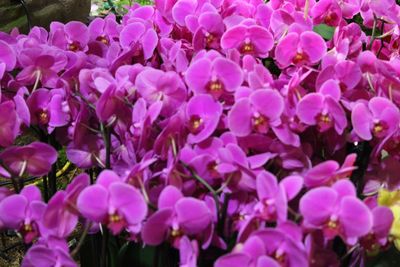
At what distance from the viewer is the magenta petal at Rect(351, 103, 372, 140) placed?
68 cm

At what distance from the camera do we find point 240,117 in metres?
0.65

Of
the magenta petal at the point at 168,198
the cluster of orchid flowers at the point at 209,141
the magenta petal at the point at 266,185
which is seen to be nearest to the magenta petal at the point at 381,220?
the cluster of orchid flowers at the point at 209,141

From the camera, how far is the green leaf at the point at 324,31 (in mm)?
1036

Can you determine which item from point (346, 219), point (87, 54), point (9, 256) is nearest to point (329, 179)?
point (346, 219)

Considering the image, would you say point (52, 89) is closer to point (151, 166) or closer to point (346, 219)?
point (151, 166)

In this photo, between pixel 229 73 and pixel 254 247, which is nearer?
pixel 254 247

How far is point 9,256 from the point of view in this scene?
1.42 m

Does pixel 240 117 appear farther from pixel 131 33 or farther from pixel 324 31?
pixel 324 31

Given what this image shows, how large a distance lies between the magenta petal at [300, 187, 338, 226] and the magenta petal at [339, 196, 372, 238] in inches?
0.6

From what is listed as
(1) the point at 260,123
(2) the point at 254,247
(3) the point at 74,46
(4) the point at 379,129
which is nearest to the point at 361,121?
(4) the point at 379,129

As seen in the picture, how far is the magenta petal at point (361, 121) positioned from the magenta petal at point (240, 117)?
5.1 inches

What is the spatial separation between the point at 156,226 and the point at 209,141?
0.44 feet

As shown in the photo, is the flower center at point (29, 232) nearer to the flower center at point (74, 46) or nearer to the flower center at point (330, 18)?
the flower center at point (74, 46)

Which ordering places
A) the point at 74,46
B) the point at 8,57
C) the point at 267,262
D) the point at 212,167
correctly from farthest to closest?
the point at 74,46 → the point at 8,57 → the point at 212,167 → the point at 267,262
